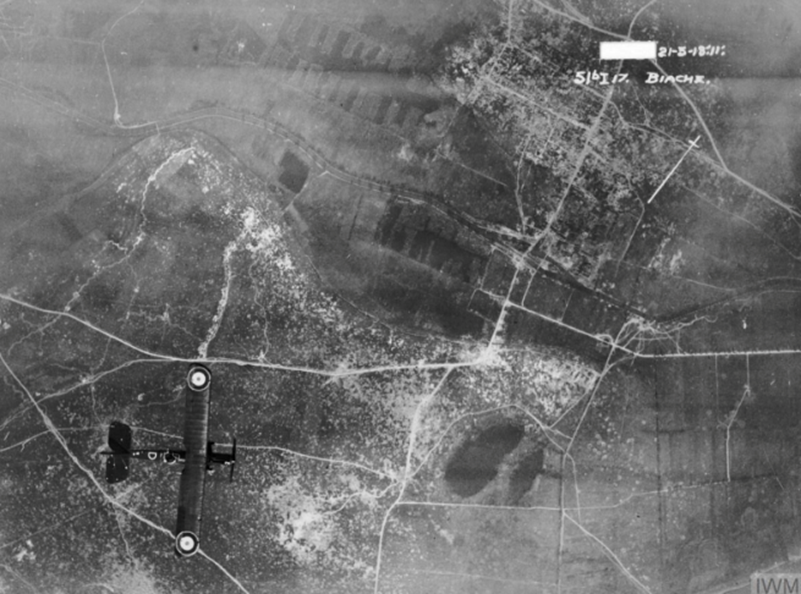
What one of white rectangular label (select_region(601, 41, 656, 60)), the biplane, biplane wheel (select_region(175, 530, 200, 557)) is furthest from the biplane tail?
white rectangular label (select_region(601, 41, 656, 60))

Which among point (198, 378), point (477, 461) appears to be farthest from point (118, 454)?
point (477, 461)

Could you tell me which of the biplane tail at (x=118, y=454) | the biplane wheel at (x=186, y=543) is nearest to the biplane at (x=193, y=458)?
the biplane wheel at (x=186, y=543)

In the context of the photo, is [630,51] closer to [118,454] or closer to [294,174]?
[294,174]

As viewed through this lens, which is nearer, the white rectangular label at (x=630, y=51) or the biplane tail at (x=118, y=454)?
the biplane tail at (x=118, y=454)

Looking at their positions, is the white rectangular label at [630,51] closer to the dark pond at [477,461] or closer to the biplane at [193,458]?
the dark pond at [477,461]

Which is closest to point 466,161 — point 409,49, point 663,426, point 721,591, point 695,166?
point 409,49

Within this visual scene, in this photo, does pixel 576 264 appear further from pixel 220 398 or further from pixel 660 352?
pixel 220 398
